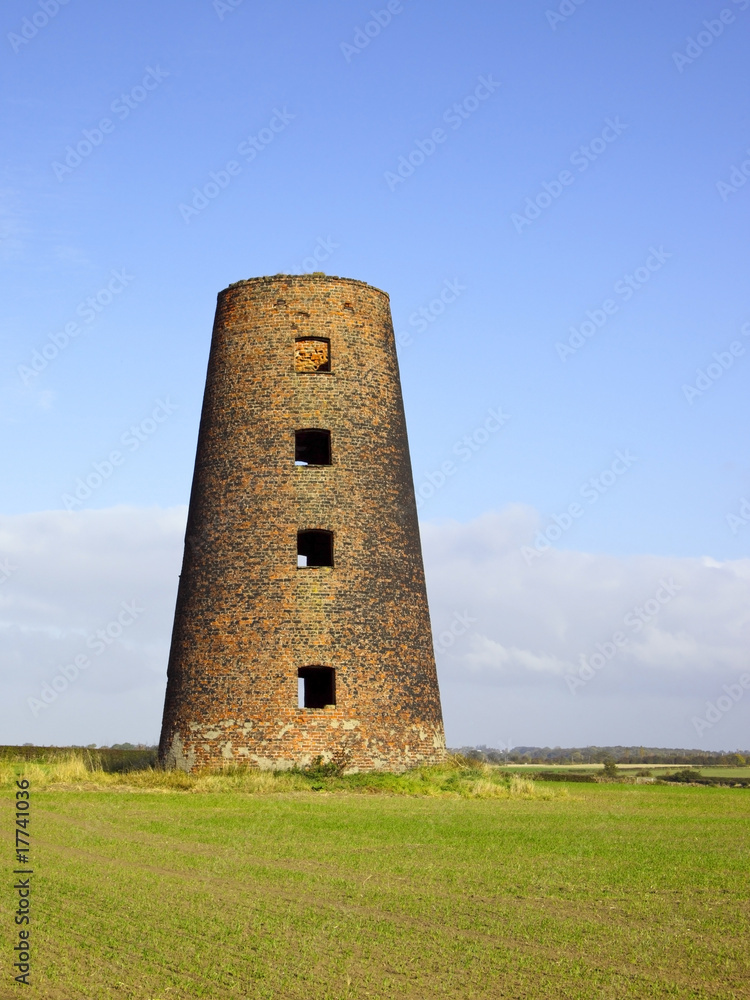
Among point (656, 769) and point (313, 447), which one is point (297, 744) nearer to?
point (313, 447)

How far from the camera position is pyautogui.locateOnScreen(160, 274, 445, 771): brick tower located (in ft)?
61.5

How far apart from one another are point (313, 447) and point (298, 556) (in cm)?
296

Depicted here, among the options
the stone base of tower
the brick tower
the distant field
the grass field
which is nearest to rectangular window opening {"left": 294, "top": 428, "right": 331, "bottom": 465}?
the brick tower

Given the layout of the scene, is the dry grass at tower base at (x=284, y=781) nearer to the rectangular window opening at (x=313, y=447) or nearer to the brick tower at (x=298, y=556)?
the brick tower at (x=298, y=556)

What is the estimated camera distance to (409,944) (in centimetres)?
696

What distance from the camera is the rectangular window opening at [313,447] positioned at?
2120cm

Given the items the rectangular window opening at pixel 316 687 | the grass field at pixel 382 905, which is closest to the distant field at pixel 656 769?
the rectangular window opening at pixel 316 687

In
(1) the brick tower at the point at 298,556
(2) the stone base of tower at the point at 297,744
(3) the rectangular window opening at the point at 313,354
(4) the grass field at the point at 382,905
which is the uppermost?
(3) the rectangular window opening at the point at 313,354

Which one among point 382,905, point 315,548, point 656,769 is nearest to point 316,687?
point 315,548

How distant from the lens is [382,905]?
8.21 meters

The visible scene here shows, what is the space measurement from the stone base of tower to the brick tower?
2 centimetres

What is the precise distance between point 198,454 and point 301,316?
309 centimetres

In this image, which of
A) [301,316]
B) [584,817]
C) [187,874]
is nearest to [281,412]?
[301,316]

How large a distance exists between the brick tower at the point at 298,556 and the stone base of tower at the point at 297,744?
2 cm
